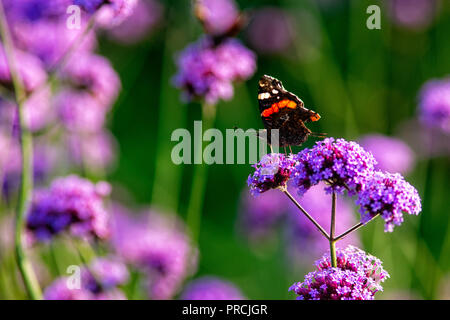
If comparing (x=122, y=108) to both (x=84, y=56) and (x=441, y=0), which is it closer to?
(x=84, y=56)

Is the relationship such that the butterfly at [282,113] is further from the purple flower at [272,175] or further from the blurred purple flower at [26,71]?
the blurred purple flower at [26,71]

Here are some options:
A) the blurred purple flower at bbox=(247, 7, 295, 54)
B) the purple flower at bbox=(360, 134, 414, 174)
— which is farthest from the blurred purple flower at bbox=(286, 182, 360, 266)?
the blurred purple flower at bbox=(247, 7, 295, 54)

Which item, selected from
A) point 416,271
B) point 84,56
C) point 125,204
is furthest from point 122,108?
point 416,271

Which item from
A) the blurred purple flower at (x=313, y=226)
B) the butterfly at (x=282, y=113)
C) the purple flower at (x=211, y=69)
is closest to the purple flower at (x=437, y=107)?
the blurred purple flower at (x=313, y=226)

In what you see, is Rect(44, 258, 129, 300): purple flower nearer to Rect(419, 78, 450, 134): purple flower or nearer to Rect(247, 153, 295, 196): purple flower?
Rect(247, 153, 295, 196): purple flower

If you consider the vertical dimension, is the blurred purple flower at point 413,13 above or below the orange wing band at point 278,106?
above

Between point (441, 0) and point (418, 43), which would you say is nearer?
point (441, 0)
